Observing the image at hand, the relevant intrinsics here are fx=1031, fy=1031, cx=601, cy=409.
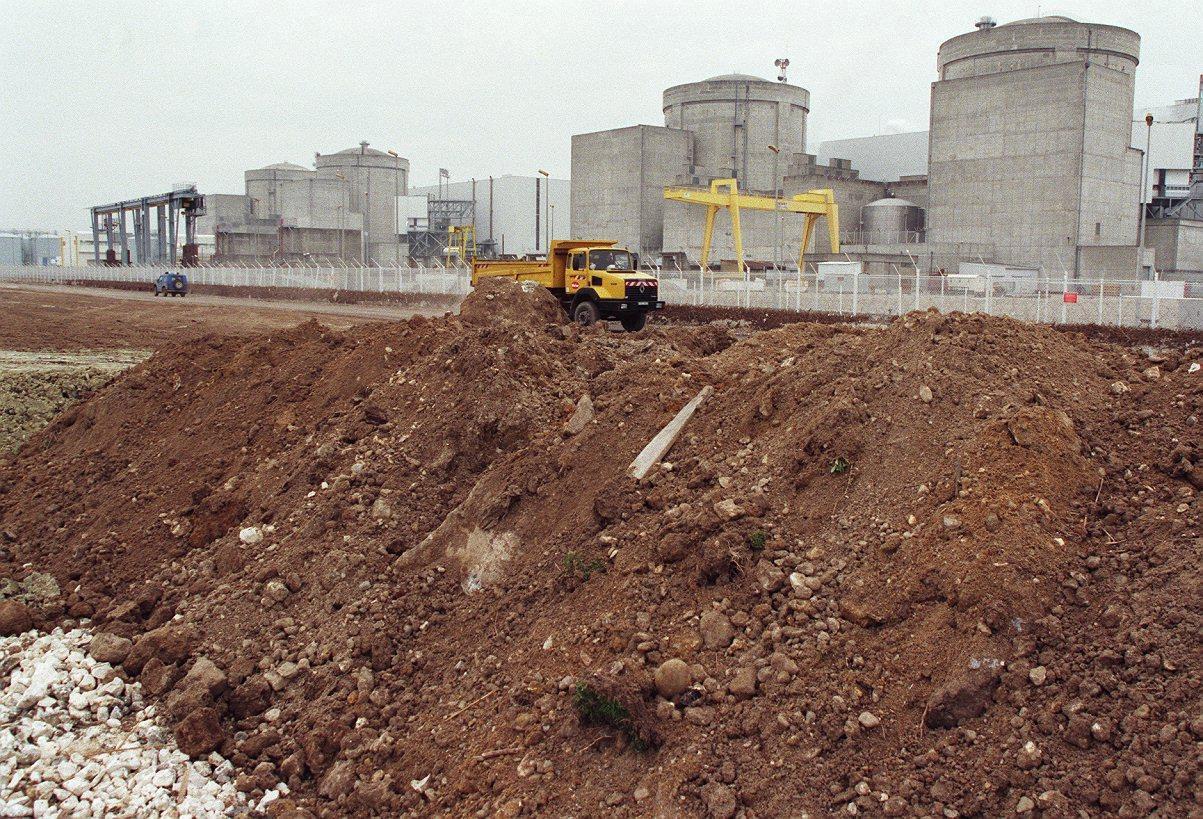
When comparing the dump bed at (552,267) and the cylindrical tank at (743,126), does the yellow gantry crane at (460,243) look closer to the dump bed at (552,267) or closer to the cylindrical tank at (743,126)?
the cylindrical tank at (743,126)

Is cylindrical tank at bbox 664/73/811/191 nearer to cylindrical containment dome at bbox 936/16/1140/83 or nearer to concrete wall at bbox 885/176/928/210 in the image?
concrete wall at bbox 885/176/928/210

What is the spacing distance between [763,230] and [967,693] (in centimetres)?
5911

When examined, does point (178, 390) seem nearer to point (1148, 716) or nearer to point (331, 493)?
point (331, 493)

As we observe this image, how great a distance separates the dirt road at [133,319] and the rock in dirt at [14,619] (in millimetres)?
18837

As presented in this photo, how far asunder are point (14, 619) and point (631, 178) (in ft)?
191

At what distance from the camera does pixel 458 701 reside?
6.80 meters

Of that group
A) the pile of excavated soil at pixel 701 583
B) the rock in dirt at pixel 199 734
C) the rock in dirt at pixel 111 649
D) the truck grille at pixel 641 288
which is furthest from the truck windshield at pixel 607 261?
the rock in dirt at pixel 199 734

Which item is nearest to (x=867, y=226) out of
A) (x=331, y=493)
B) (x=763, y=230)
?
(x=763, y=230)

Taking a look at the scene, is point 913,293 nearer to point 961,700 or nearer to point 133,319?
point 133,319

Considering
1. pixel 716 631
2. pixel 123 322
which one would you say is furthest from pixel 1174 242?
pixel 716 631

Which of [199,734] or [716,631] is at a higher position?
[716,631]

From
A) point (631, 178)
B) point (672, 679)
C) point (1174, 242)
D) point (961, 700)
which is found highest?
point (631, 178)

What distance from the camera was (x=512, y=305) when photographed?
51.2 ft

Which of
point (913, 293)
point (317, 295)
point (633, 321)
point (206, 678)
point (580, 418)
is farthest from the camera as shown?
point (317, 295)
